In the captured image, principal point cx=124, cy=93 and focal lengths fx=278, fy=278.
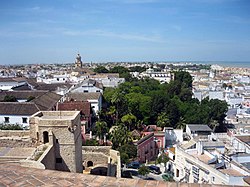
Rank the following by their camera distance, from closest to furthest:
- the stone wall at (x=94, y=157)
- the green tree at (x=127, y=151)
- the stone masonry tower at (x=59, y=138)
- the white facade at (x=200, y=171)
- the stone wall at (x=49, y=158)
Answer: the stone wall at (x=49, y=158) → the stone masonry tower at (x=59, y=138) → the white facade at (x=200, y=171) → the stone wall at (x=94, y=157) → the green tree at (x=127, y=151)

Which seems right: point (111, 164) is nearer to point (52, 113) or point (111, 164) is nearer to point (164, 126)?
point (52, 113)

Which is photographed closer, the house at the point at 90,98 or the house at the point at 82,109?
the house at the point at 82,109

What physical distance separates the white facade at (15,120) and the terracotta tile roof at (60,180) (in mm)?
23200

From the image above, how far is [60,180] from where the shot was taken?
4.34m

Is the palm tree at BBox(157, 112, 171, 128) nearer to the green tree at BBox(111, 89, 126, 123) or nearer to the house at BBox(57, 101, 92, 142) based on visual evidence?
the green tree at BBox(111, 89, 126, 123)

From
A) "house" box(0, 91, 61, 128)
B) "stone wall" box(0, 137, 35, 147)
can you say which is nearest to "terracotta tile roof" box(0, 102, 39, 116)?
"house" box(0, 91, 61, 128)

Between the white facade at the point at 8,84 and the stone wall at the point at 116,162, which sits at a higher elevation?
the white facade at the point at 8,84

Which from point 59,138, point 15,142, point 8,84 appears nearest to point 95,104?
point 15,142

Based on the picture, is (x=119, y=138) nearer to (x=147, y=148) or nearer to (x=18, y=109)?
(x=147, y=148)

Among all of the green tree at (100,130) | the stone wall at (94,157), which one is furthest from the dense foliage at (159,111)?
the stone wall at (94,157)

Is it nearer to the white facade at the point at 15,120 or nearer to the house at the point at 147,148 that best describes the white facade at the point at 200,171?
the house at the point at 147,148

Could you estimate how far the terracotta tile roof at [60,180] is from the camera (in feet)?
13.6

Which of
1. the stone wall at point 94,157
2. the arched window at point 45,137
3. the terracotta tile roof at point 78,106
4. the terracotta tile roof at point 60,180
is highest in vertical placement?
the terracotta tile roof at point 60,180

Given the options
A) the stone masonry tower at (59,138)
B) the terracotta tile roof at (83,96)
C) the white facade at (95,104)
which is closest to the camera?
the stone masonry tower at (59,138)
